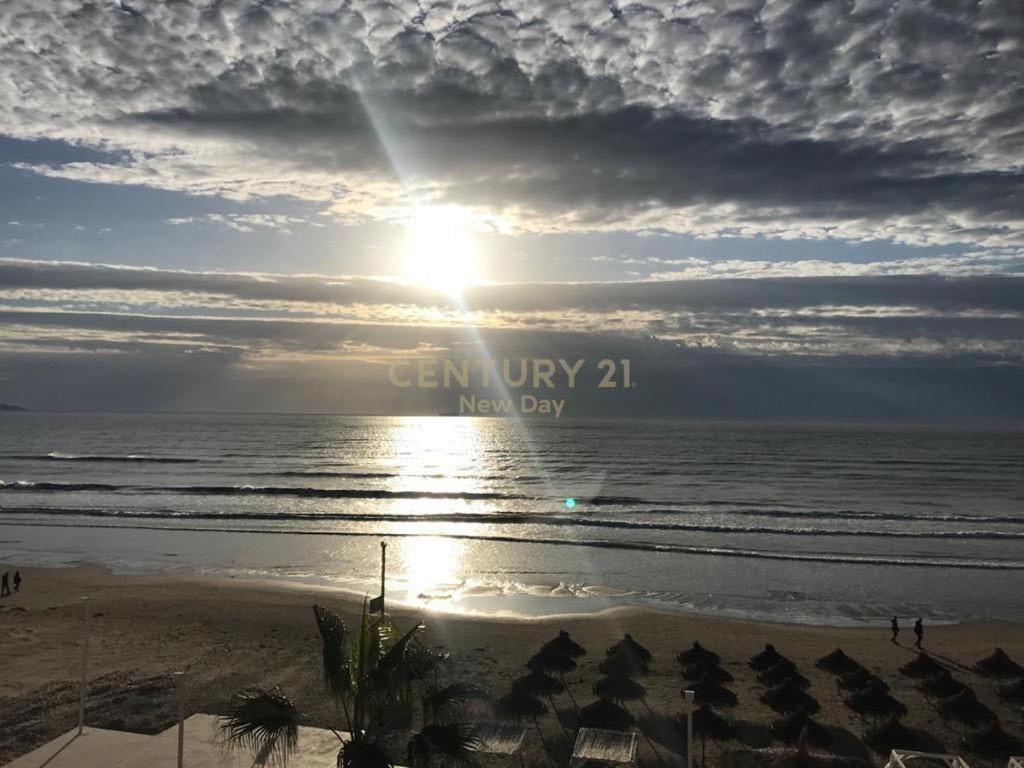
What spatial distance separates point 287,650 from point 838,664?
47.6ft

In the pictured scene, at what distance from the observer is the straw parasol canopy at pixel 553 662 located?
60.7 feet

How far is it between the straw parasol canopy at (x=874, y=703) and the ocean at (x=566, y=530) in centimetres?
948

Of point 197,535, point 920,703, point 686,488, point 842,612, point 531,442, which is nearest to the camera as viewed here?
point 920,703

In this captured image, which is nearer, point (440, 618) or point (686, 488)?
point (440, 618)

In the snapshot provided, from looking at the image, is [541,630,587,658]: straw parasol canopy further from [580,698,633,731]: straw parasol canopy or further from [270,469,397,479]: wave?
[270,469,397,479]: wave

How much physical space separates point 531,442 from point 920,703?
131962mm

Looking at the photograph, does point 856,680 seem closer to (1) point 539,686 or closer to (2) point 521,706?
(1) point 539,686

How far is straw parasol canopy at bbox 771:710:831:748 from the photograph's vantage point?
47.8ft

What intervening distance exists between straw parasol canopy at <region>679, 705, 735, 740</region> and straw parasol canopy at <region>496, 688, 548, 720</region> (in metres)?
2.99

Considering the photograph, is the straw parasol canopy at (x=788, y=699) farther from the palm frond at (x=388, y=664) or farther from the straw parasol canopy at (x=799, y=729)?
the palm frond at (x=388, y=664)

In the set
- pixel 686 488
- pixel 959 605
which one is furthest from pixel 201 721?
pixel 686 488

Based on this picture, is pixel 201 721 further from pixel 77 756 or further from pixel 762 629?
pixel 762 629

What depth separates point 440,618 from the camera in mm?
25141

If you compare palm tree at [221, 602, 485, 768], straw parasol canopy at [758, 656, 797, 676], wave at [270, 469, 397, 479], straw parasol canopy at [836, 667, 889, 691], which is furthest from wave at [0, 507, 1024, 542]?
palm tree at [221, 602, 485, 768]
